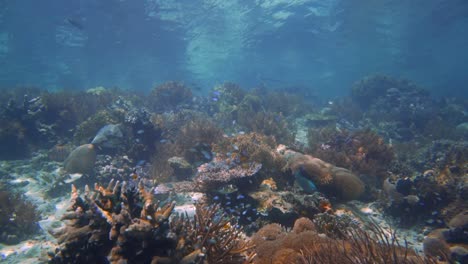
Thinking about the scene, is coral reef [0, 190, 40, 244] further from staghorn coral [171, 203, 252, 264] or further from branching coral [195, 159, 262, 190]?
staghorn coral [171, 203, 252, 264]

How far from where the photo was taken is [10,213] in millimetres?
7113

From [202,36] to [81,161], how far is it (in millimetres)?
30771

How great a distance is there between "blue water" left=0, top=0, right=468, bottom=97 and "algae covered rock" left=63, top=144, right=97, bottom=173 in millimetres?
9691

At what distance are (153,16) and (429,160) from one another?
28.0 m

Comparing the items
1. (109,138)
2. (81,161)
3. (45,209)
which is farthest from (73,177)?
(109,138)

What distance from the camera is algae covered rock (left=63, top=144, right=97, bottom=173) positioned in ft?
30.8

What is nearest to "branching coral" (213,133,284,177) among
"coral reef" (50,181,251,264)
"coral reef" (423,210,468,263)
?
"coral reef" (423,210,468,263)

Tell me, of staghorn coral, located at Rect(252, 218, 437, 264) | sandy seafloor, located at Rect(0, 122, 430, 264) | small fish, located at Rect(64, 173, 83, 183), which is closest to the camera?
staghorn coral, located at Rect(252, 218, 437, 264)

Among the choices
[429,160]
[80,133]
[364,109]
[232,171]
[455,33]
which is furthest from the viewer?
[455,33]

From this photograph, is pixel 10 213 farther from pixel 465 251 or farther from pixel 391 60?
pixel 391 60

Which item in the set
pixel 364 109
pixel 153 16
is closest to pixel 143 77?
pixel 153 16

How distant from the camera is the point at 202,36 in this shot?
36.4 metres

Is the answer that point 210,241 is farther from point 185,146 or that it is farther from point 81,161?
point 81,161

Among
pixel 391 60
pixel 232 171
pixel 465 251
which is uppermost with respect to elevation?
pixel 232 171
